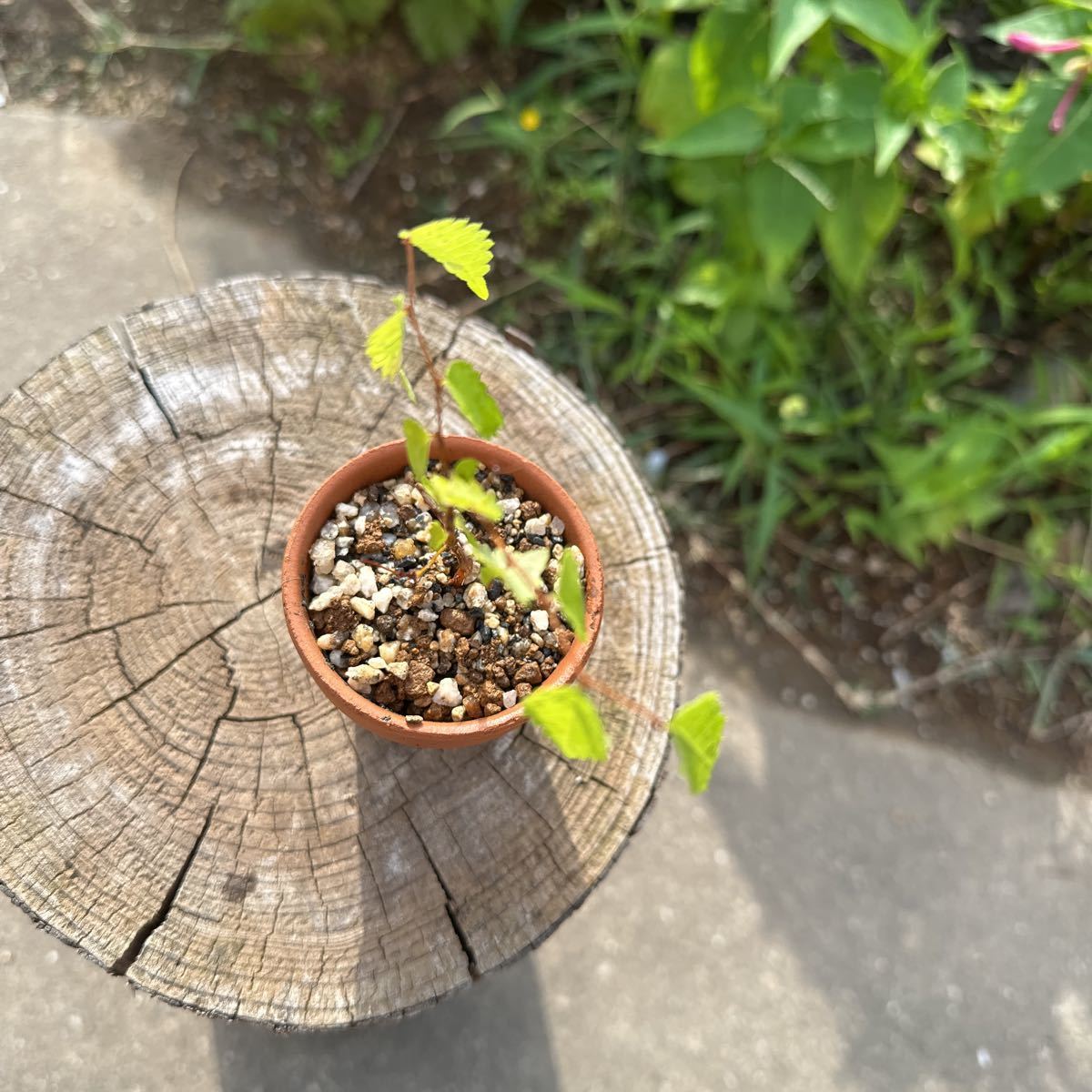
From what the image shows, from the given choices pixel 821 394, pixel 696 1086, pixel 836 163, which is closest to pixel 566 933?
pixel 696 1086

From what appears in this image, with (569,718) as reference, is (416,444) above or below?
above

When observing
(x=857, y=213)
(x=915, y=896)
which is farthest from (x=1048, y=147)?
(x=915, y=896)

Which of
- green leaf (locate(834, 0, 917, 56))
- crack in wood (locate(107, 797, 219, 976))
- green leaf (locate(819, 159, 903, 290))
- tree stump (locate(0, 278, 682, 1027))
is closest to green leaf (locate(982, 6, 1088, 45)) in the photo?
green leaf (locate(834, 0, 917, 56))

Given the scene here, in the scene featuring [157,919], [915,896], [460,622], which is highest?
[460,622]

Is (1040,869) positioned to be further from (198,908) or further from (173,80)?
(173,80)

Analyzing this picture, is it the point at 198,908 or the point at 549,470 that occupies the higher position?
the point at 549,470

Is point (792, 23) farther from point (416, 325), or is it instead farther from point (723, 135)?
point (416, 325)
